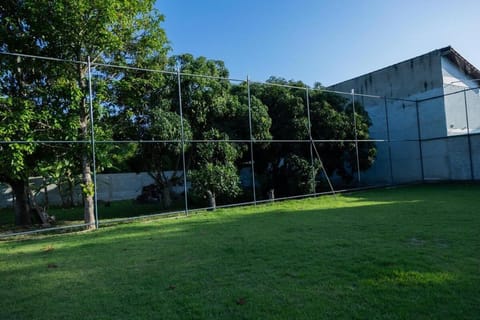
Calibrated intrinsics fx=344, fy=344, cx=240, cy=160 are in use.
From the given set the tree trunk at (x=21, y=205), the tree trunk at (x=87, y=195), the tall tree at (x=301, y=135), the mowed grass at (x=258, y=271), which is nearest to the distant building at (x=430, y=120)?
the tall tree at (x=301, y=135)

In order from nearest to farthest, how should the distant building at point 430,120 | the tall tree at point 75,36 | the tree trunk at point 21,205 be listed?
the tall tree at point 75,36 < the tree trunk at point 21,205 < the distant building at point 430,120

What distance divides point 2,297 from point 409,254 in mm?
3796

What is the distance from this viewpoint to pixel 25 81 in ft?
23.4

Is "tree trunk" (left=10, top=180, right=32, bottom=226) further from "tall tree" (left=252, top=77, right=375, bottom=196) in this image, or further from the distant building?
the distant building

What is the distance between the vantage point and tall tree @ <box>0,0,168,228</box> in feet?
20.7

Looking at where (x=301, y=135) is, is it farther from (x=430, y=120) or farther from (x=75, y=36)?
(x=75, y=36)

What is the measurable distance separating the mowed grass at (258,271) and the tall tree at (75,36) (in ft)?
8.06

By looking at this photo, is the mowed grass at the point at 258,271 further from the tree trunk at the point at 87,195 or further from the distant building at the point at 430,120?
the distant building at the point at 430,120

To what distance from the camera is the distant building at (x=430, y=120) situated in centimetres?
1238

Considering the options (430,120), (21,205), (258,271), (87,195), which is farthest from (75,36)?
(430,120)

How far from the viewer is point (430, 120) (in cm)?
1317

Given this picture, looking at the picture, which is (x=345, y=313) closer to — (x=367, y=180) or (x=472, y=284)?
(x=472, y=284)

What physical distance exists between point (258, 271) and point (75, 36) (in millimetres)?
5862

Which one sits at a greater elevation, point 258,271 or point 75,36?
point 75,36
